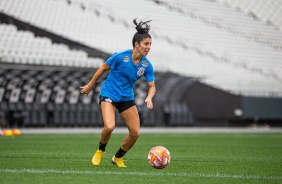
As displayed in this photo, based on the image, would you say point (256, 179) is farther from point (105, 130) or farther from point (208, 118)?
point (208, 118)

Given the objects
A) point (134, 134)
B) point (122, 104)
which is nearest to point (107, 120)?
point (122, 104)

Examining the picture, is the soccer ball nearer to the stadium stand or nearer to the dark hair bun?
the dark hair bun

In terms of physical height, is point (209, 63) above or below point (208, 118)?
above

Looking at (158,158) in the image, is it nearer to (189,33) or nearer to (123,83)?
(123,83)

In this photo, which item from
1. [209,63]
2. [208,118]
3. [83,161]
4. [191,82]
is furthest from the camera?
[209,63]

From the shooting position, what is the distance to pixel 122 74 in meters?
8.91

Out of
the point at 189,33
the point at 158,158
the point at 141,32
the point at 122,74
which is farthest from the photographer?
the point at 189,33

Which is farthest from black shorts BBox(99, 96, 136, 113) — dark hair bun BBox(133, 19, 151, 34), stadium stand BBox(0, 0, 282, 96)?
stadium stand BBox(0, 0, 282, 96)

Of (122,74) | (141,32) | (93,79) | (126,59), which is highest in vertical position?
(141,32)

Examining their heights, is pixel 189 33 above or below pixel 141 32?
below

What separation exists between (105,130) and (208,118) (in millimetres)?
23721

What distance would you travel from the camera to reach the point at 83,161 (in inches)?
395

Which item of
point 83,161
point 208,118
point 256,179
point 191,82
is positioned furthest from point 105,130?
point 208,118

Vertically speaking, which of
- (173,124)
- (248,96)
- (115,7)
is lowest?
(173,124)
